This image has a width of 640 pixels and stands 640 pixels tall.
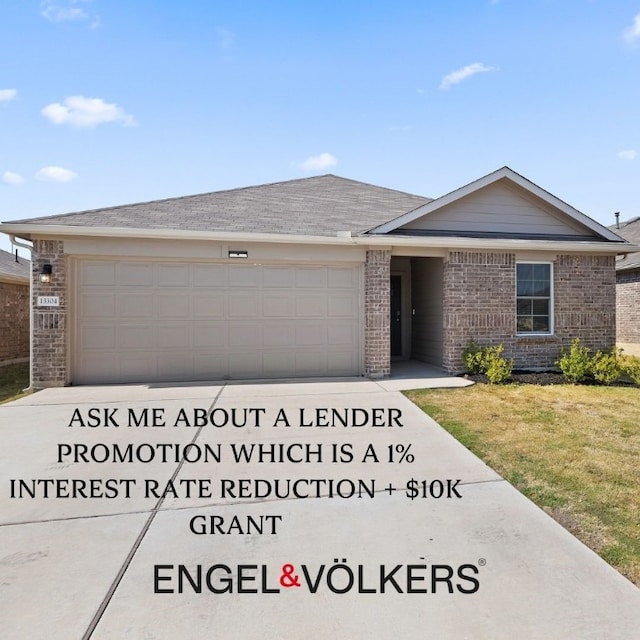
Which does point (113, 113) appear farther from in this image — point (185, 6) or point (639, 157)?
point (639, 157)

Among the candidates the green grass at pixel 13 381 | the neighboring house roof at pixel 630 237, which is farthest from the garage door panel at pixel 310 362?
the neighboring house roof at pixel 630 237

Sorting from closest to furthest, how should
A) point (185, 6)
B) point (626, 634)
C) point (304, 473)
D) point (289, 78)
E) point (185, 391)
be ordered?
point (626, 634) < point (304, 473) < point (185, 391) < point (185, 6) < point (289, 78)

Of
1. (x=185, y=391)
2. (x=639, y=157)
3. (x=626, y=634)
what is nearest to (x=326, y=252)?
(x=185, y=391)

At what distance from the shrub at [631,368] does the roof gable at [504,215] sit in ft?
9.61

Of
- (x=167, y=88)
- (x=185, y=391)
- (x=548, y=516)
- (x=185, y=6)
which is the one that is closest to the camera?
(x=548, y=516)

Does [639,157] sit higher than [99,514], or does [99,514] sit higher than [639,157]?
[639,157]

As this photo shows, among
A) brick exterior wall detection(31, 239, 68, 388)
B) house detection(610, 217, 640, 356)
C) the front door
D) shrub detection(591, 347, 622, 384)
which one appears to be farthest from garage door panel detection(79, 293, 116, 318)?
house detection(610, 217, 640, 356)

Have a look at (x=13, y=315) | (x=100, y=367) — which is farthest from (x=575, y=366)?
(x=13, y=315)

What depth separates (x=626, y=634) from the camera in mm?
1972

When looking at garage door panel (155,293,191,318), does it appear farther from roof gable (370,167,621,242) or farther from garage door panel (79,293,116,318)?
roof gable (370,167,621,242)

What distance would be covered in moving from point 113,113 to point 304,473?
36.3 ft

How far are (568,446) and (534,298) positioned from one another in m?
5.81

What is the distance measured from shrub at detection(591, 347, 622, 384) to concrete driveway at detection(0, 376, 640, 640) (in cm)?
568

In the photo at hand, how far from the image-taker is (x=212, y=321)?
8.71m
